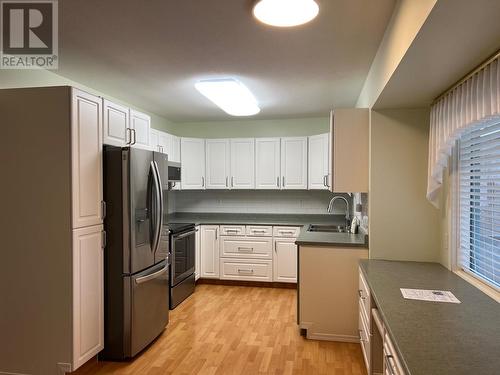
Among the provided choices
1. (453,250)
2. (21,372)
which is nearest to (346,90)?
(453,250)

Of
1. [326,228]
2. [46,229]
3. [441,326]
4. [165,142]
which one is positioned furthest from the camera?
[165,142]

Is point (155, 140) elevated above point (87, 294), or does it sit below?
above

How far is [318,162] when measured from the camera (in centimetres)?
483

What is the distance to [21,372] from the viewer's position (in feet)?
8.16

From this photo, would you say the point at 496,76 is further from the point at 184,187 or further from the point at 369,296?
the point at 184,187

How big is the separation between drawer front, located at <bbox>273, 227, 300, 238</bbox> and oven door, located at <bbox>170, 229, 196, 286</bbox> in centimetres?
115

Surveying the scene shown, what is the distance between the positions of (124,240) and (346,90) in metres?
2.73

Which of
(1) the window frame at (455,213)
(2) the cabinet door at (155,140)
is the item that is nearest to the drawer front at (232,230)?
(2) the cabinet door at (155,140)

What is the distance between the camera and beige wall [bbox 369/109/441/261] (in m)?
2.75

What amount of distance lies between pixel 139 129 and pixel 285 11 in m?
1.87

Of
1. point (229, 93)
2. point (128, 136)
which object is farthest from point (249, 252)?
point (128, 136)

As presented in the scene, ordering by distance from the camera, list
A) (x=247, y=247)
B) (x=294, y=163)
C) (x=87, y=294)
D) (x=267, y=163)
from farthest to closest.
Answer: (x=267, y=163) → (x=294, y=163) → (x=247, y=247) → (x=87, y=294)

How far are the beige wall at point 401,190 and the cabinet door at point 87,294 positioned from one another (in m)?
2.23

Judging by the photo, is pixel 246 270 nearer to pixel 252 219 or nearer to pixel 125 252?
pixel 252 219
